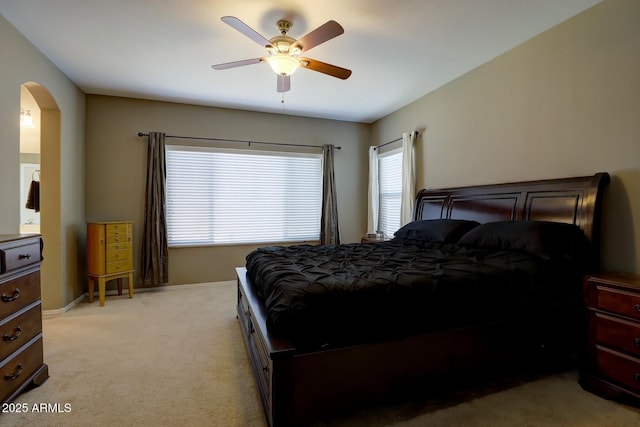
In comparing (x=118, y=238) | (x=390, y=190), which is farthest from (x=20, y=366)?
(x=390, y=190)

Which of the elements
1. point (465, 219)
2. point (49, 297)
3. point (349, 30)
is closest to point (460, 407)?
point (465, 219)

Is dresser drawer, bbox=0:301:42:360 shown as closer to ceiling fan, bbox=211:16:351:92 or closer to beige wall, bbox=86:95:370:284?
ceiling fan, bbox=211:16:351:92

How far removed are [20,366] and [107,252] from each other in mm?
2042

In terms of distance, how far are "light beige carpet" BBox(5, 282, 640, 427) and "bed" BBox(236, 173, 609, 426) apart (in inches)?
5.5

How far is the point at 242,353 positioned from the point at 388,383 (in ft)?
4.19

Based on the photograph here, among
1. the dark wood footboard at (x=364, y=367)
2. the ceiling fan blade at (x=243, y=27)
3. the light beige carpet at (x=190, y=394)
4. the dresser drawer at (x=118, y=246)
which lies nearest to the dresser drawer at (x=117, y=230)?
the dresser drawer at (x=118, y=246)

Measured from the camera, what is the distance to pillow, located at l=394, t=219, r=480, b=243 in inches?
118

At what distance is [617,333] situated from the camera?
1804 mm

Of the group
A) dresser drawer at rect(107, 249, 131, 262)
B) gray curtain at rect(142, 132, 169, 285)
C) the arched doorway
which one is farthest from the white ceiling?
dresser drawer at rect(107, 249, 131, 262)

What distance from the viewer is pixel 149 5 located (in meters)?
2.28

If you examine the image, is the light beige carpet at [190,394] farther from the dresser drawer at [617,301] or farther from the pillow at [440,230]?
the pillow at [440,230]

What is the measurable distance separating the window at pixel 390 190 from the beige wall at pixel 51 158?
419 centimetres

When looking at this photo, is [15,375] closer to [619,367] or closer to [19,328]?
[19,328]

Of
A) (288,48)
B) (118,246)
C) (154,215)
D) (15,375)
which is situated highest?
(288,48)
